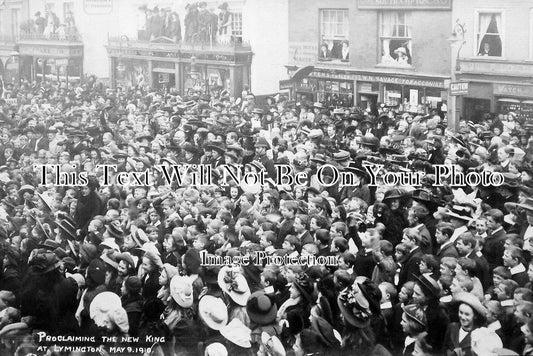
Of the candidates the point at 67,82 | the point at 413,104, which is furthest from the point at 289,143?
the point at 67,82

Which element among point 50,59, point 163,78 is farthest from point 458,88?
point 50,59

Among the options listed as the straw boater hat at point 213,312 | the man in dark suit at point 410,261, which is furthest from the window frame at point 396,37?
the straw boater hat at point 213,312

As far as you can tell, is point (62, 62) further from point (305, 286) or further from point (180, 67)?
point (305, 286)

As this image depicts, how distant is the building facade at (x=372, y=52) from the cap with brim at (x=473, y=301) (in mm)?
1300

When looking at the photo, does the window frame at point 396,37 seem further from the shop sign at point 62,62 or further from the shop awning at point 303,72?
the shop sign at point 62,62

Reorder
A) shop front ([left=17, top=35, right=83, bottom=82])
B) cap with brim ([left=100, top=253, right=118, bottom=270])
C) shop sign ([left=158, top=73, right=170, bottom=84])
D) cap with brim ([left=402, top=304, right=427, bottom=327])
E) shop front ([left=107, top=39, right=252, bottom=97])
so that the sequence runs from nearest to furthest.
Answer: cap with brim ([left=402, top=304, right=427, bottom=327]), cap with brim ([left=100, top=253, right=118, bottom=270]), shop front ([left=107, top=39, right=252, bottom=97]), shop sign ([left=158, top=73, right=170, bottom=84]), shop front ([left=17, top=35, right=83, bottom=82])

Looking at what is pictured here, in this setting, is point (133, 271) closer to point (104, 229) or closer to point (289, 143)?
point (104, 229)

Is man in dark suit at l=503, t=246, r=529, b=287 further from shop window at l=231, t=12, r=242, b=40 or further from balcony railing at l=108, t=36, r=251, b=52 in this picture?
shop window at l=231, t=12, r=242, b=40

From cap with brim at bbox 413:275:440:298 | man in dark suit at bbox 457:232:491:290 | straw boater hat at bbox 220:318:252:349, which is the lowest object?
straw boater hat at bbox 220:318:252:349

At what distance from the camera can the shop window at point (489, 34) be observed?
5.49 m

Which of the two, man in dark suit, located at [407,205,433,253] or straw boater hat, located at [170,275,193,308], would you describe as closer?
man in dark suit, located at [407,205,433,253]

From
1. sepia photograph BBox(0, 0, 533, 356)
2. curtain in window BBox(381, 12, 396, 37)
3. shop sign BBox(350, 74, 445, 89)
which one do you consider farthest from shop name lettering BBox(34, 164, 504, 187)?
curtain in window BBox(381, 12, 396, 37)

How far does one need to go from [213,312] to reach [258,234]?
600 mm

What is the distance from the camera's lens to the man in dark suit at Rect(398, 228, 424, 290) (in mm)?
5324
